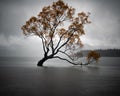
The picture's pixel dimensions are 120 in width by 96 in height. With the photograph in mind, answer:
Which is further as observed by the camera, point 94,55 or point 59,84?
point 94,55

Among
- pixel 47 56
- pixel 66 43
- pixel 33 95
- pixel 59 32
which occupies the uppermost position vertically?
pixel 59 32

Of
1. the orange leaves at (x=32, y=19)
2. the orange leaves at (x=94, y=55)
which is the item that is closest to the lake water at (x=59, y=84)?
the orange leaves at (x=94, y=55)

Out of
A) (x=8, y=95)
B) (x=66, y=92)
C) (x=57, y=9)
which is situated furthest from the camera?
(x=57, y=9)

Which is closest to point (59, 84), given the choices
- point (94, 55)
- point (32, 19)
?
point (32, 19)

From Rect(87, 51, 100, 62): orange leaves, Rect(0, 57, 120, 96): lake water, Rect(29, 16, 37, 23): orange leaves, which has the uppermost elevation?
Rect(29, 16, 37, 23): orange leaves

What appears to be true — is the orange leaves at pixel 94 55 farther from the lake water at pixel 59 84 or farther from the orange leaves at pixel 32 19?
the lake water at pixel 59 84

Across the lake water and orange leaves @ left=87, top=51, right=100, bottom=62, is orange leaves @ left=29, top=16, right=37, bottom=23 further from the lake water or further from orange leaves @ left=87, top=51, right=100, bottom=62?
the lake water

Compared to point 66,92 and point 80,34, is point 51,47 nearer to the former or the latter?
point 80,34

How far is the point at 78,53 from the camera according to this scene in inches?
1139

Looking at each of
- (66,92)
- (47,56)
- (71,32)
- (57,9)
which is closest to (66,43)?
(71,32)

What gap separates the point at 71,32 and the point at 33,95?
70.0 ft

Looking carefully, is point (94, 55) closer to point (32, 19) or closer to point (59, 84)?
point (32, 19)

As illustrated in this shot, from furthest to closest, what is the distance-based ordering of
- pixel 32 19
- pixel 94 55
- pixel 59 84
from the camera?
pixel 94 55 < pixel 32 19 < pixel 59 84

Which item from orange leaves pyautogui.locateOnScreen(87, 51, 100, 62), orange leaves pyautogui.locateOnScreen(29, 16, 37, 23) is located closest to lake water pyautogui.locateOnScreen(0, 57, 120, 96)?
orange leaves pyautogui.locateOnScreen(87, 51, 100, 62)
